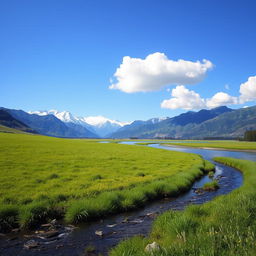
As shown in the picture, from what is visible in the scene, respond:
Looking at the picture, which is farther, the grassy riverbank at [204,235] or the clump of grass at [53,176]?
the clump of grass at [53,176]

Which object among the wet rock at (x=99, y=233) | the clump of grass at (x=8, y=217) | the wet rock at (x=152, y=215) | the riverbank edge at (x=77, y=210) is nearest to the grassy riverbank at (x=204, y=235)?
the wet rock at (x=152, y=215)

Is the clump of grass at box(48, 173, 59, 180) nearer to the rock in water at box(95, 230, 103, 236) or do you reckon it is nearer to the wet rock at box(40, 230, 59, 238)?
the wet rock at box(40, 230, 59, 238)

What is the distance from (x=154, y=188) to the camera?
2025 cm

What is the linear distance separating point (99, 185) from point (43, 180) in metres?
6.70

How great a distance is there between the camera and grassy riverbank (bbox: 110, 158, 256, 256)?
240 inches

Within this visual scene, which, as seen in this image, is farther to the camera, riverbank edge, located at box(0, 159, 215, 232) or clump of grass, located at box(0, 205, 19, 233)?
riverbank edge, located at box(0, 159, 215, 232)

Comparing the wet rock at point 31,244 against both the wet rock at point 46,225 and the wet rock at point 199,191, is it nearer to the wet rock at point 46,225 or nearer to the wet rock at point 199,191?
the wet rock at point 46,225

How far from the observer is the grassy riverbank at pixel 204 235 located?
609cm

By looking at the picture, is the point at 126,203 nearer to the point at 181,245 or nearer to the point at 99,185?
the point at 99,185

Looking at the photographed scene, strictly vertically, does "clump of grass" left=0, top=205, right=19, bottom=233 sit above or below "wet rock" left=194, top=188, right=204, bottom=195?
above

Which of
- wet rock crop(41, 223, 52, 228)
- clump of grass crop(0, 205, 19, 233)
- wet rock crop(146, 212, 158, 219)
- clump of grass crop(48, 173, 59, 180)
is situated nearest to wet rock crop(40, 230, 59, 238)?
wet rock crop(41, 223, 52, 228)

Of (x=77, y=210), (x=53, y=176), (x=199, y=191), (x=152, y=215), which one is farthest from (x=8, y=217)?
(x=199, y=191)

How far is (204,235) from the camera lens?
7746mm

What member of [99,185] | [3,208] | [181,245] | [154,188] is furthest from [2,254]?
[154,188]
